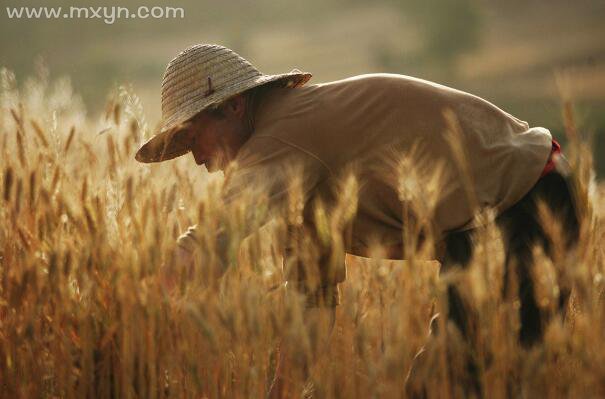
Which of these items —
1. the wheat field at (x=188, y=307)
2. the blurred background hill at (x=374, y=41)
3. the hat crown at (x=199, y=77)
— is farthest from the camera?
the blurred background hill at (x=374, y=41)

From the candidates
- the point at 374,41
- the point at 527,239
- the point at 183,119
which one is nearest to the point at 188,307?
the point at 183,119

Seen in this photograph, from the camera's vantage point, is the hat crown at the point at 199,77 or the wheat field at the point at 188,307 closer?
the wheat field at the point at 188,307

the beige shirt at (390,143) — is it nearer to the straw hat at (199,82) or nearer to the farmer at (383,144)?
the farmer at (383,144)

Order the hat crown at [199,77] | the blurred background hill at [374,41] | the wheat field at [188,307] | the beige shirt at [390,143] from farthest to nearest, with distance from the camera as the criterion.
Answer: the blurred background hill at [374,41]
the hat crown at [199,77]
the beige shirt at [390,143]
the wheat field at [188,307]

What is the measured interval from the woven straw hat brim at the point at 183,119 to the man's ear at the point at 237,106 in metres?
0.05

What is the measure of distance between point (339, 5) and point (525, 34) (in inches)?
438

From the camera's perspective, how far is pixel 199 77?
217 cm

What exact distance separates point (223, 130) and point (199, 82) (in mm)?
151

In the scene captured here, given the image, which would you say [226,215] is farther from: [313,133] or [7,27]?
[7,27]

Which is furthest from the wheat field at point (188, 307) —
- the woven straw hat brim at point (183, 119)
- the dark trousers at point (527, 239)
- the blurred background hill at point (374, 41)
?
the blurred background hill at point (374, 41)

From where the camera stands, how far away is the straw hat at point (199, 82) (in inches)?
82.4

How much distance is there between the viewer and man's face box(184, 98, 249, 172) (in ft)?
7.11

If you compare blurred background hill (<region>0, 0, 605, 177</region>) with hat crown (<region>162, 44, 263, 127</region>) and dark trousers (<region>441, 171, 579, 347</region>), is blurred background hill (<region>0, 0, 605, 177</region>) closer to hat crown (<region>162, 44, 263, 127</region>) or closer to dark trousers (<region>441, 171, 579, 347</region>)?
dark trousers (<region>441, 171, 579, 347</region>)

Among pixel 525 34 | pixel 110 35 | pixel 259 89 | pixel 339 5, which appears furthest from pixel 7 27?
pixel 259 89
